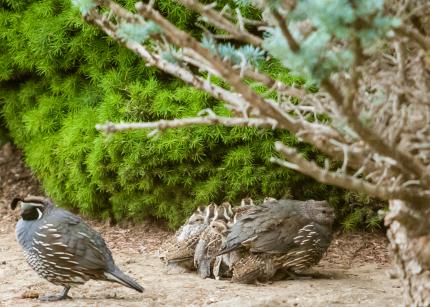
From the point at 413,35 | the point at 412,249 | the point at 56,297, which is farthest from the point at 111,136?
the point at 413,35

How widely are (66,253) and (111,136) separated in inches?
83.3

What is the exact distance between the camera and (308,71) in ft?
10.1

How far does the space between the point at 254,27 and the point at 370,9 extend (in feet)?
20.7

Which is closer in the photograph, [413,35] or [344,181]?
[344,181]

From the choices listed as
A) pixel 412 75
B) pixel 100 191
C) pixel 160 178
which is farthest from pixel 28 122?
pixel 412 75

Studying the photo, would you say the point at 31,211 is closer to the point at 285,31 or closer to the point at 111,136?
the point at 111,136

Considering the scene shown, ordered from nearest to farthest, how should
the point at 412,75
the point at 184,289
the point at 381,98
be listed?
the point at 381,98
the point at 412,75
the point at 184,289

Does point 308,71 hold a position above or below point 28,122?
above

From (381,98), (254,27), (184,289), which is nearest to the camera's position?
(381,98)

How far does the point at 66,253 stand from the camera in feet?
22.4

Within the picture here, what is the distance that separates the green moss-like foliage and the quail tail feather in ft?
6.80

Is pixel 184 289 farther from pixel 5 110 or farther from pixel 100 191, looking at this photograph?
pixel 5 110

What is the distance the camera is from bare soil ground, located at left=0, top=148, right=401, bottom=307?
6.75 metres

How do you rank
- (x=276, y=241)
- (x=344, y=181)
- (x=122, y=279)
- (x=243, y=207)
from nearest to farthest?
(x=344, y=181), (x=122, y=279), (x=276, y=241), (x=243, y=207)
